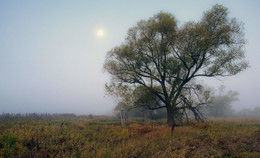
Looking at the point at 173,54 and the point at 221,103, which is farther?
the point at 221,103

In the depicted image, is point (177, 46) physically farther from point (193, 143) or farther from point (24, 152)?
point (24, 152)

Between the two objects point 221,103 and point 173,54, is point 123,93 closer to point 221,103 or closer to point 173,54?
point 173,54

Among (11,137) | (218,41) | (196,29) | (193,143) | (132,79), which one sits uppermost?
(196,29)

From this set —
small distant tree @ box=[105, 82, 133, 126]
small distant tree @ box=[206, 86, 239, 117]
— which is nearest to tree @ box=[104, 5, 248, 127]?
small distant tree @ box=[105, 82, 133, 126]

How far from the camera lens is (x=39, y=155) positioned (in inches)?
278

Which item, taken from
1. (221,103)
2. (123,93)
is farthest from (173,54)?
(221,103)

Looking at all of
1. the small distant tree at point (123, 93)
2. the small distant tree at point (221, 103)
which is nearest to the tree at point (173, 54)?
the small distant tree at point (123, 93)

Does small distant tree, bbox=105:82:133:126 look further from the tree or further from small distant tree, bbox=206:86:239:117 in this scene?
small distant tree, bbox=206:86:239:117

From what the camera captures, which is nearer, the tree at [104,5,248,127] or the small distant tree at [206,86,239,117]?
the tree at [104,5,248,127]

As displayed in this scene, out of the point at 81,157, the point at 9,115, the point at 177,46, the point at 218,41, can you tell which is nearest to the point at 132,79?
the point at 177,46

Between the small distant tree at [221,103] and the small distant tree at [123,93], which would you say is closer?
the small distant tree at [123,93]

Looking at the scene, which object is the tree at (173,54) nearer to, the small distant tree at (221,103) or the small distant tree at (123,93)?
the small distant tree at (123,93)

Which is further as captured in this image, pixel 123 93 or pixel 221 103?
pixel 221 103

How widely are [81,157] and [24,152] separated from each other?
3072mm
